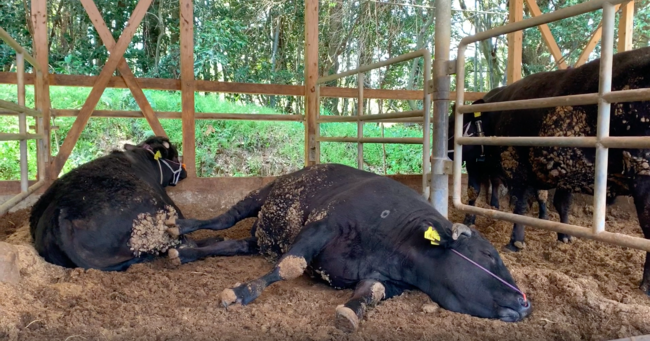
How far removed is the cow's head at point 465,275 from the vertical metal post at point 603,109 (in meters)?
0.69

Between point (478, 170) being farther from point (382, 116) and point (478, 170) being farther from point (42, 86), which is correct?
point (42, 86)

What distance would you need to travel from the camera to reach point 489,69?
14.4 metres

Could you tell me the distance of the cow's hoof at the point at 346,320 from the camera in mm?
2363

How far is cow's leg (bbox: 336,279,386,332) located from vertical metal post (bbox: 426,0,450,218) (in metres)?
1.41

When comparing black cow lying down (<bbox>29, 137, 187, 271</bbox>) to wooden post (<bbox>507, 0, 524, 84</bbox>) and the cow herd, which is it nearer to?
the cow herd

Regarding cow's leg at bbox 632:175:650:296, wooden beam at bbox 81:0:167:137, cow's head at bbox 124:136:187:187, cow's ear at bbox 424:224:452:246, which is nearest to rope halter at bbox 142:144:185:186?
cow's head at bbox 124:136:187:187

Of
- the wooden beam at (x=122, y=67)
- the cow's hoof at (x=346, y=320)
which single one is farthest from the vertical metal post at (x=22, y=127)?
the cow's hoof at (x=346, y=320)

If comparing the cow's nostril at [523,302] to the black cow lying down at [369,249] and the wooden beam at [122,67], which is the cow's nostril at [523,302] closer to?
the black cow lying down at [369,249]

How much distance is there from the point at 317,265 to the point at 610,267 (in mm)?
2323

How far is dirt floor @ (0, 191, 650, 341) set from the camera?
89.0 inches

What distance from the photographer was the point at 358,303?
2674mm

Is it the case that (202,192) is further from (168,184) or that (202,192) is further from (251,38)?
(251,38)

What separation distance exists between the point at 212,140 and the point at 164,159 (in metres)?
6.16

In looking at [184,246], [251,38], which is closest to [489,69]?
[251,38]
